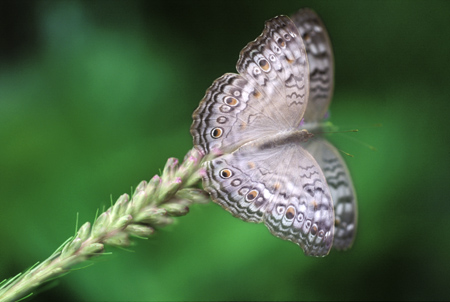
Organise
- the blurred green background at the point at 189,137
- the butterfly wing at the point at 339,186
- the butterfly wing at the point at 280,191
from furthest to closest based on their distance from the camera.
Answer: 1. the blurred green background at the point at 189,137
2. the butterfly wing at the point at 339,186
3. the butterfly wing at the point at 280,191

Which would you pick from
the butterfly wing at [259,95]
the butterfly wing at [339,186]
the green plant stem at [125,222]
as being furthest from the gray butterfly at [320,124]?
the green plant stem at [125,222]

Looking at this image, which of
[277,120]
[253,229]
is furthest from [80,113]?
[277,120]

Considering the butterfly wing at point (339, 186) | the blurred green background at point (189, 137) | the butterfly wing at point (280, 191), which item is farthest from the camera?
the blurred green background at point (189, 137)

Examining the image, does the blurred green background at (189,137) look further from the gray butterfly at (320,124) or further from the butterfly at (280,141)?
the butterfly at (280,141)

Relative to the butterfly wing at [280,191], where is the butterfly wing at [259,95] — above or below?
above

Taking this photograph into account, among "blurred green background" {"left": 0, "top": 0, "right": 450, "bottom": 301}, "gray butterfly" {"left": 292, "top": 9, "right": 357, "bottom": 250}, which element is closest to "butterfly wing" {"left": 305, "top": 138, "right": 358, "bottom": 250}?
"gray butterfly" {"left": 292, "top": 9, "right": 357, "bottom": 250}

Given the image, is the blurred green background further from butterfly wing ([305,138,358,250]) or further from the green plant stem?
the green plant stem

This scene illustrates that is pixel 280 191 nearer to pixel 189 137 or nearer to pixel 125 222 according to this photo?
pixel 125 222
